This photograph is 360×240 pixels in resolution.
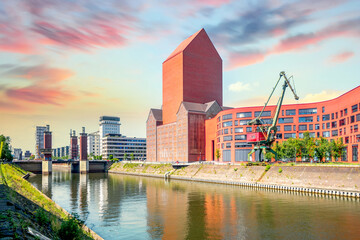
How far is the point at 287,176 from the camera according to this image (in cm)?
8662

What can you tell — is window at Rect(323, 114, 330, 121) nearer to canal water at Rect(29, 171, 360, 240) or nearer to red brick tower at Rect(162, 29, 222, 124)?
canal water at Rect(29, 171, 360, 240)

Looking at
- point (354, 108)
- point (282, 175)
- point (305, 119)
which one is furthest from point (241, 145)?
point (282, 175)

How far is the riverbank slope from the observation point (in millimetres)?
72312

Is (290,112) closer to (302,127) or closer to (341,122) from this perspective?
(302,127)

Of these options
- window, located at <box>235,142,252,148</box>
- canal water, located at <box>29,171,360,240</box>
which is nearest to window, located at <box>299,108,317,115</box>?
window, located at <box>235,142,252,148</box>

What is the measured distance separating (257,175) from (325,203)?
36599 millimetres

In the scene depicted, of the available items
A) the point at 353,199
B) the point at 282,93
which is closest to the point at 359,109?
the point at 282,93

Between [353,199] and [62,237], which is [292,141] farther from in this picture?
[62,237]

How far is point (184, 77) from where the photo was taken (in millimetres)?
177375

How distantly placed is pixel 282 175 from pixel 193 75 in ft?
338

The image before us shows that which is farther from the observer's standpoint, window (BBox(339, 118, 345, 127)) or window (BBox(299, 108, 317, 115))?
window (BBox(299, 108, 317, 115))

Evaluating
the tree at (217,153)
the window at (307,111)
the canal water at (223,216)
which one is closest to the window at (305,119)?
the window at (307,111)

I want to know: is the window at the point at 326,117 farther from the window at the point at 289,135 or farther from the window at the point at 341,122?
the window at the point at 289,135

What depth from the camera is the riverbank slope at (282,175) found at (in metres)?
72.3
